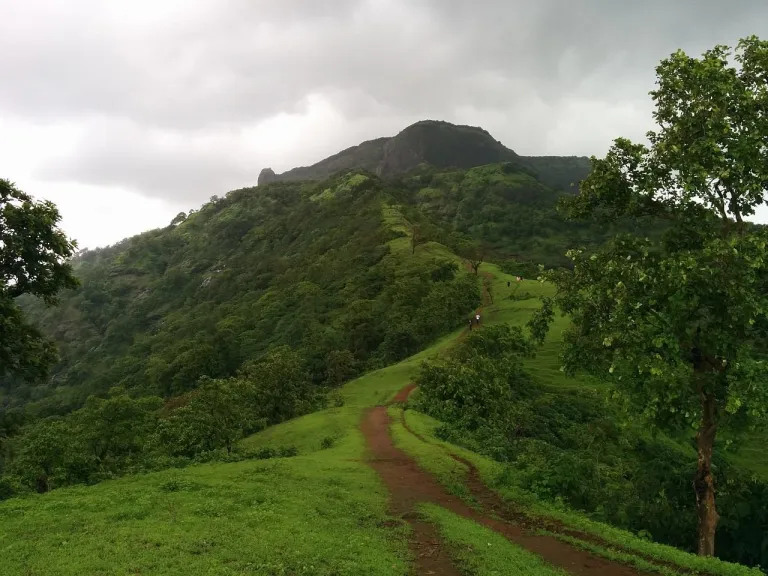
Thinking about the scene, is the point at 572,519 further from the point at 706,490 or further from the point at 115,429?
the point at 115,429

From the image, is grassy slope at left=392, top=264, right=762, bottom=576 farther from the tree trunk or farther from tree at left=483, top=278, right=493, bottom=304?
tree at left=483, top=278, right=493, bottom=304

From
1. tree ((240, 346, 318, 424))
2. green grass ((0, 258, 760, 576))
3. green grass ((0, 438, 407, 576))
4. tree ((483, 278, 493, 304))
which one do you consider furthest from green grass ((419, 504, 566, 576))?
tree ((483, 278, 493, 304))

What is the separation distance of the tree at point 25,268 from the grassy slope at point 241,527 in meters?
4.84

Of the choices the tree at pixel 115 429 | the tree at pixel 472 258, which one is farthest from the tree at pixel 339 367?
the tree at pixel 472 258

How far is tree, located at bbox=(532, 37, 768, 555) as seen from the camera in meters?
12.2

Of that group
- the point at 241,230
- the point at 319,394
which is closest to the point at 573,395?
the point at 319,394

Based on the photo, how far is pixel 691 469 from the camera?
18312 millimetres

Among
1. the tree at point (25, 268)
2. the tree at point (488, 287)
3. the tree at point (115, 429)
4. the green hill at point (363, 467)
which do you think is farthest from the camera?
the tree at point (488, 287)

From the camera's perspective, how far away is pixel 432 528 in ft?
55.1

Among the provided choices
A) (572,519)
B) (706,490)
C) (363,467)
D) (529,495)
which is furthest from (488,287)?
(706,490)

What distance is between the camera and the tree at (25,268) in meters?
18.3

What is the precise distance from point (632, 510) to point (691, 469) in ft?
8.64

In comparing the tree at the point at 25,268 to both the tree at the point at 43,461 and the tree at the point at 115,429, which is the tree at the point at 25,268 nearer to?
the tree at the point at 43,461

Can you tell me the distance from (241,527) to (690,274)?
13.6m
